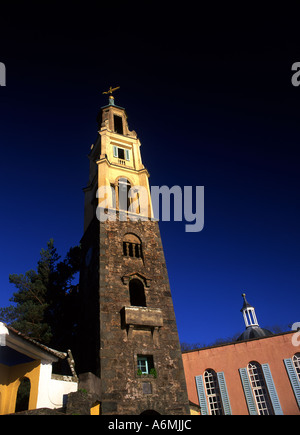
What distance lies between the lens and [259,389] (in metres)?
21.6

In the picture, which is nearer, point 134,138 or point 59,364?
point 59,364

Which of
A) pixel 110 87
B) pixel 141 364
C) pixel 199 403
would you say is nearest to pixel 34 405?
pixel 141 364

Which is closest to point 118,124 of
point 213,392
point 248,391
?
point 213,392

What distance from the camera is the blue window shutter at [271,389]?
67.1 feet

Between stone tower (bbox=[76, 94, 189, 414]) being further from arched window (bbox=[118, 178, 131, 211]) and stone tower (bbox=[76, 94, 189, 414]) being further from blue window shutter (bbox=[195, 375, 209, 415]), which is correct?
blue window shutter (bbox=[195, 375, 209, 415])

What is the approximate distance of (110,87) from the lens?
1320 inches

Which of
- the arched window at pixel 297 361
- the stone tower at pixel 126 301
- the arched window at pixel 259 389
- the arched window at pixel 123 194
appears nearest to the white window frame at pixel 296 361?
the arched window at pixel 297 361

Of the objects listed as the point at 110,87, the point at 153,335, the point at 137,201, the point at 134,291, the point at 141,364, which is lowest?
the point at 141,364

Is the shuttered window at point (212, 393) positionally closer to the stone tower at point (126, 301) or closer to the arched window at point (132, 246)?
the stone tower at point (126, 301)

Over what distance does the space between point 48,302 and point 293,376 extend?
1872cm

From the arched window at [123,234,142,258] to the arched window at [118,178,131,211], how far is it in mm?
3550
